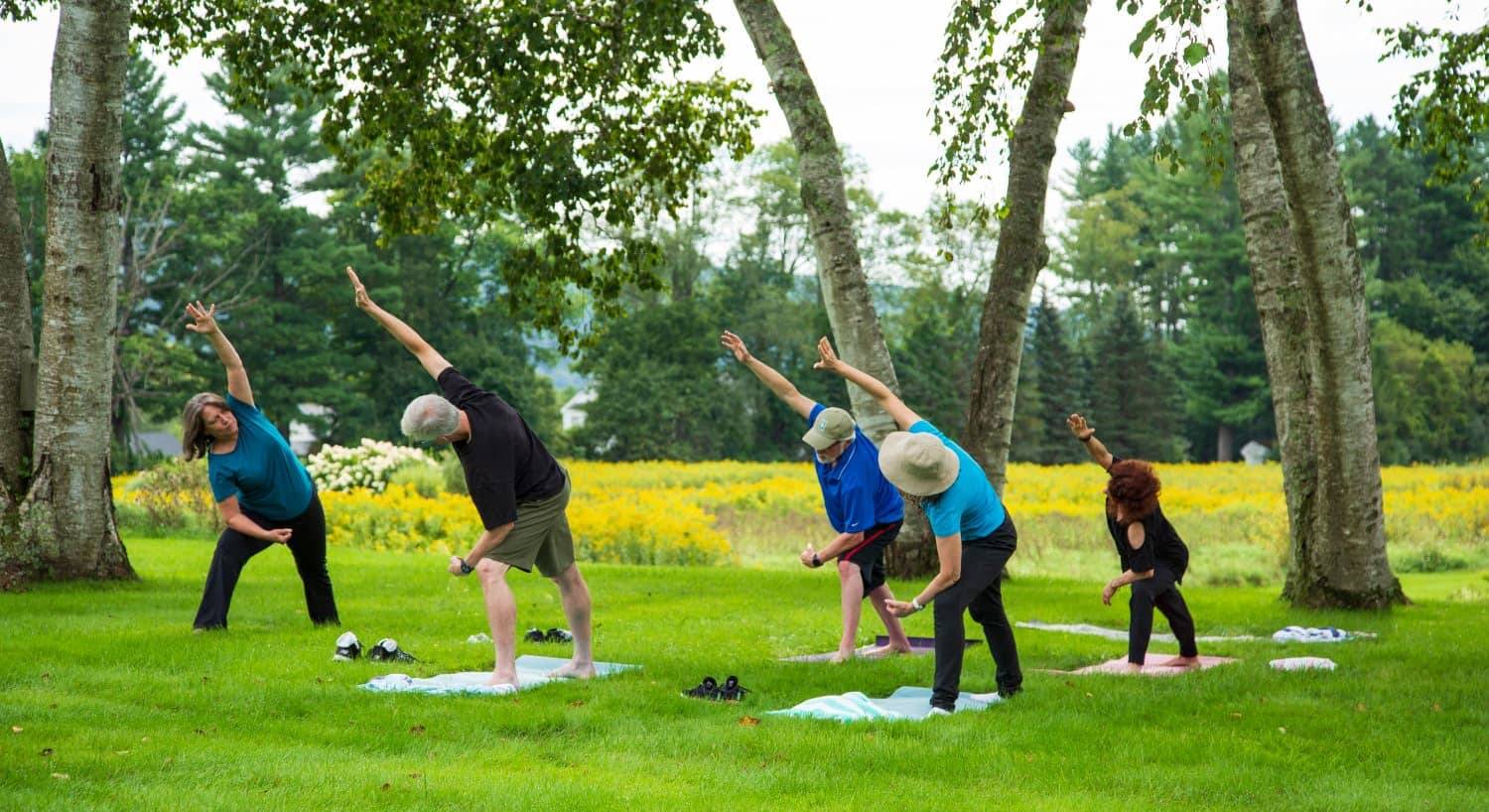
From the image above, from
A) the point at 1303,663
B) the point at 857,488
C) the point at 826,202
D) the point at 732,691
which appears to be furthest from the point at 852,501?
the point at 826,202

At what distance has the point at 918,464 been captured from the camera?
7.23 meters

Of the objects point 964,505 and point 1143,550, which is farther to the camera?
point 1143,550

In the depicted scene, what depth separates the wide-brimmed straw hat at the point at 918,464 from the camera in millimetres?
7238

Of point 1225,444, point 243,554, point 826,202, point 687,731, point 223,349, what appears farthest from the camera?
point 1225,444

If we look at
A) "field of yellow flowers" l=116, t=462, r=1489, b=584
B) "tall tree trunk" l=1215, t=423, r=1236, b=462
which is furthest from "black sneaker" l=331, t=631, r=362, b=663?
"tall tree trunk" l=1215, t=423, r=1236, b=462

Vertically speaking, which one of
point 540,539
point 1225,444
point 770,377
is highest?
point 1225,444

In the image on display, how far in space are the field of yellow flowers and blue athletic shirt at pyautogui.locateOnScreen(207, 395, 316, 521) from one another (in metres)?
10.9

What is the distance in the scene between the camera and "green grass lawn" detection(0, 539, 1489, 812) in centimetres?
590

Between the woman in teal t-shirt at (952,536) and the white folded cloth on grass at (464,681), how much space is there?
2344mm

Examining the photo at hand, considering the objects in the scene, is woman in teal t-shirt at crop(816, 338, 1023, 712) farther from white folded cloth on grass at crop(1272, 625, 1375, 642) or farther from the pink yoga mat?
white folded cloth on grass at crop(1272, 625, 1375, 642)

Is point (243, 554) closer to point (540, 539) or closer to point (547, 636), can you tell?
point (547, 636)

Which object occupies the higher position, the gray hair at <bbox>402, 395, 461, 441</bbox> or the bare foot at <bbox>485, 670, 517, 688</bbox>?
the gray hair at <bbox>402, 395, 461, 441</bbox>

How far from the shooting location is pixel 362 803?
5605 millimetres

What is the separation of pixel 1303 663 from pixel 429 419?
18.9 feet
